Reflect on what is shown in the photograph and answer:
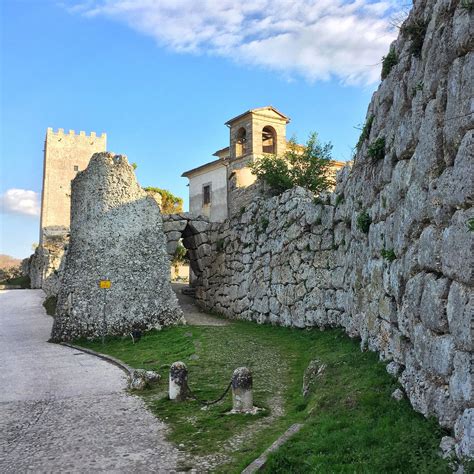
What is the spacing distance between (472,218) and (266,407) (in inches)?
165

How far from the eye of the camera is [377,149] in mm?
7246

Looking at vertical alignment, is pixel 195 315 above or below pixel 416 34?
below

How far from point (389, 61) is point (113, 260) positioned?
10.8 m

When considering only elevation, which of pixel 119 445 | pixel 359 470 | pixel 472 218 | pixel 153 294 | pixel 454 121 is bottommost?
pixel 119 445

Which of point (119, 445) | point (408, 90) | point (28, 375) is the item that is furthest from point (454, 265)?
point (28, 375)

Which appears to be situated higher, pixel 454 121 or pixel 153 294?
pixel 454 121

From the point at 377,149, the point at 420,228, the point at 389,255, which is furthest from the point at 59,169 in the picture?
the point at 420,228

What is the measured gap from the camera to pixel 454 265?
4.18 m

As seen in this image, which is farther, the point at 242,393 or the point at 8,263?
the point at 8,263

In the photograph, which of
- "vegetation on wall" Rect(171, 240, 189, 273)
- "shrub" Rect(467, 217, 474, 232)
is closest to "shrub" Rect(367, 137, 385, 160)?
"shrub" Rect(467, 217, 474, 232)

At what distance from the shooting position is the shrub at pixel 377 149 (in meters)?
7.14

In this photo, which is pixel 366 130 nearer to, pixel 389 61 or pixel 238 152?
pixel 389 61

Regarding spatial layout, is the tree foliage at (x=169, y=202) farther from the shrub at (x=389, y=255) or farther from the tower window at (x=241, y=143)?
the shrub at (x=389, y=255)

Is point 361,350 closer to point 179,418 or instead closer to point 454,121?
point 179,418
